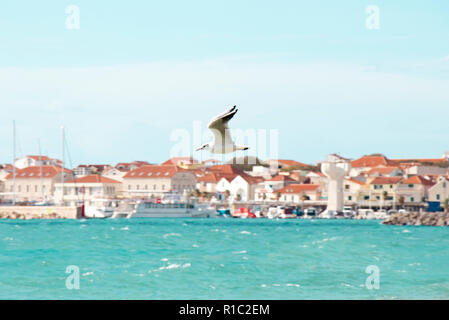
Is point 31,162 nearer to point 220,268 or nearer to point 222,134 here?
point 220,268

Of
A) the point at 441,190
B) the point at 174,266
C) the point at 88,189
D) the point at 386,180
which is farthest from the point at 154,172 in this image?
the point at 174,266

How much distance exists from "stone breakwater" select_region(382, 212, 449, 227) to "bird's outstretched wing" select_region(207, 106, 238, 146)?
188 ft

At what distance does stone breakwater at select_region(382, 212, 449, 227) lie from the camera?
6750cm

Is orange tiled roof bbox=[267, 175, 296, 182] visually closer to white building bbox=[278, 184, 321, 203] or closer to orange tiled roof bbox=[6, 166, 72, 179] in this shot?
white building bbox=[278, 184, 321, 203]

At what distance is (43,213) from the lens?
79.9 meters

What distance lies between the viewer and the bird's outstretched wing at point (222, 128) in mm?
11484

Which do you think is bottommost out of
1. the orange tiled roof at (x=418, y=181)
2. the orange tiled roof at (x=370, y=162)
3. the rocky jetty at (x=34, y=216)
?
the rocky jetty at (x=34, y=216)

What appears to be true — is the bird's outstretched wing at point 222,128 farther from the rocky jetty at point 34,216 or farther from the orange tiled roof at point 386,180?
the orange tiled roof at point 386,180

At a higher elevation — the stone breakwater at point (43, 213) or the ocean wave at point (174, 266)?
the stone breakwater at point (43, 213)

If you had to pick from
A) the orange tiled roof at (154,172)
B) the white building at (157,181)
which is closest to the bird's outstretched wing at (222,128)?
the white building at (157,181)

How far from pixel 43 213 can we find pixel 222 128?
231 ft
